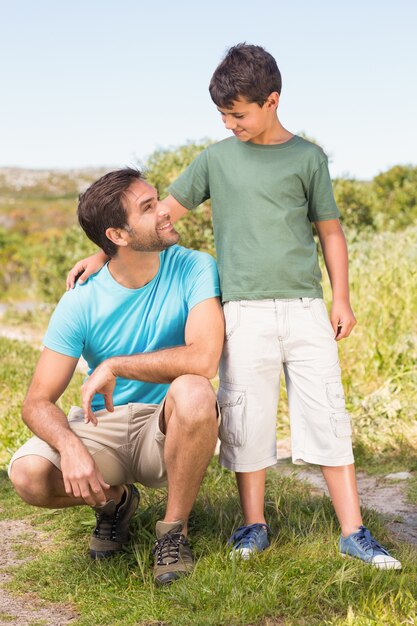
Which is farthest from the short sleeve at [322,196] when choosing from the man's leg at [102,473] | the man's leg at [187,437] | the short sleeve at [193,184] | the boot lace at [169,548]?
the boot lace at [169,548]

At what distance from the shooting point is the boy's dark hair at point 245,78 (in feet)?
10.0

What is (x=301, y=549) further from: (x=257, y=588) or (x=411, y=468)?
(x=411, y=468)

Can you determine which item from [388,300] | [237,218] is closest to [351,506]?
[237,218]

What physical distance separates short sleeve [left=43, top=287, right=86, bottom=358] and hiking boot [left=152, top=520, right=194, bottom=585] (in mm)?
727

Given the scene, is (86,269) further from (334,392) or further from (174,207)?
(334,392)

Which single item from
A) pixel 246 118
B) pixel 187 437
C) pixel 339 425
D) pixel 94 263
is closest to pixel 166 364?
pixel 187 437

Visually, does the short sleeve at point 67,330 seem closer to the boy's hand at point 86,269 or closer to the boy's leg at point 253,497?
the boy's hand at point 86,269

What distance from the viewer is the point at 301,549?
2986mm

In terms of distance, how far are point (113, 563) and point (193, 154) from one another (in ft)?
20.1

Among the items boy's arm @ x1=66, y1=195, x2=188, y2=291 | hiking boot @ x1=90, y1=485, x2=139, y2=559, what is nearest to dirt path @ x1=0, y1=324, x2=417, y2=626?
hiking boot @ x1=90, y1=485, x2=139, y2=559

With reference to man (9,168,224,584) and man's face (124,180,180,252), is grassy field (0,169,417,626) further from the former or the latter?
man's face (124,180,180,252)

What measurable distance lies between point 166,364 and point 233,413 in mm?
347

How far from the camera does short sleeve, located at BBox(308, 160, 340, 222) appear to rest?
3.17 metres

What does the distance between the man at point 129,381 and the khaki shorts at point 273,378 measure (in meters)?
0.12
